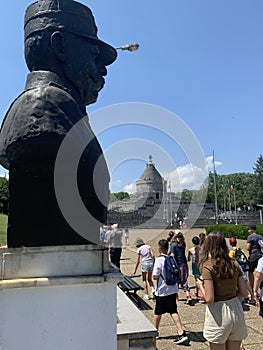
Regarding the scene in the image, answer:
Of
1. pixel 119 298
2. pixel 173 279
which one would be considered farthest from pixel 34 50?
pixel 119 298

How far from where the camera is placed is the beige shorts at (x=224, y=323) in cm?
343

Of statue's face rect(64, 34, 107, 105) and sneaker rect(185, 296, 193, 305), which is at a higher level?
statue's face rect(64, 34, 107, 105)

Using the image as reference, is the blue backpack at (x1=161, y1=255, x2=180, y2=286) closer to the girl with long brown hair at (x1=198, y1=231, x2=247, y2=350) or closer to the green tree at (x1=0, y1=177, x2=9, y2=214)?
the girl with long brown hair at (x1=198, y1=231, x2=247, y2=350)

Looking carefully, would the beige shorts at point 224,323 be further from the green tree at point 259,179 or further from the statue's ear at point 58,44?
the green tree at point 259,179

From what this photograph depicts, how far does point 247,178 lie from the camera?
9631 cm

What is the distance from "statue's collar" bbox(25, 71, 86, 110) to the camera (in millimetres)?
3129

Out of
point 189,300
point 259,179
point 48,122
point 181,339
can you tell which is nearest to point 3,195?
point 189,300

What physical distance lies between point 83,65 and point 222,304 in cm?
286

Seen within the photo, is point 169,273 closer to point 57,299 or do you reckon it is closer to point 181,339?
point 181,339

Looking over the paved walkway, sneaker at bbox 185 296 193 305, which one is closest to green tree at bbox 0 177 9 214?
the paved walkway

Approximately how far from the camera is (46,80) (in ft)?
10.3

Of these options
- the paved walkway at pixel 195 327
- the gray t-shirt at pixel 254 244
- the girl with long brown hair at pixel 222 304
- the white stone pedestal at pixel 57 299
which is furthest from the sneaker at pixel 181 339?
the gray t-shirt at pixel 254 244

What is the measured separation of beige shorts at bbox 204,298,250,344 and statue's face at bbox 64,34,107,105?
2631 mm

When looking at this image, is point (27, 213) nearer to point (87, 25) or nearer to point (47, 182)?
point (47, 182)
